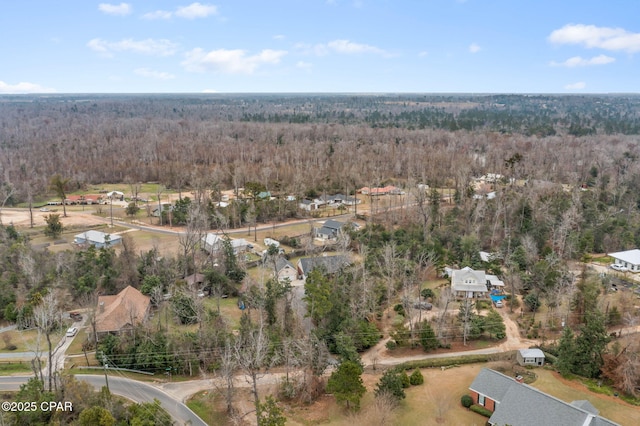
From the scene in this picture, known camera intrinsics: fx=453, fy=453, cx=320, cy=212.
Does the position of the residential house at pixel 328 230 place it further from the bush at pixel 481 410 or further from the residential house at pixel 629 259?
the bush at pixel 481 410

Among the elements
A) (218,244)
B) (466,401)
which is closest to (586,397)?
(466,401)

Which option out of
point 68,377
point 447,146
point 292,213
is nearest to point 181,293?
point 68,377

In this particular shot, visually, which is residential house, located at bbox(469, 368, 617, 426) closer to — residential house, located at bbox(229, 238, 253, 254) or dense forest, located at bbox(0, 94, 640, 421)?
dense forest, located at bbox(0, 94, 640, 421)

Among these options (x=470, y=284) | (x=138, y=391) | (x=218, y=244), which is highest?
(x=218, y=244)

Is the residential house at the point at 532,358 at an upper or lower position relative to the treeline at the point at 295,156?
lower

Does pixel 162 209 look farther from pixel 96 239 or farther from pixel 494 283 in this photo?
pixel 494 283

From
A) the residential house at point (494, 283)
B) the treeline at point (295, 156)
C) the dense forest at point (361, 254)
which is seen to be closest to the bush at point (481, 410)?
the dense forest at point (361, 254)
